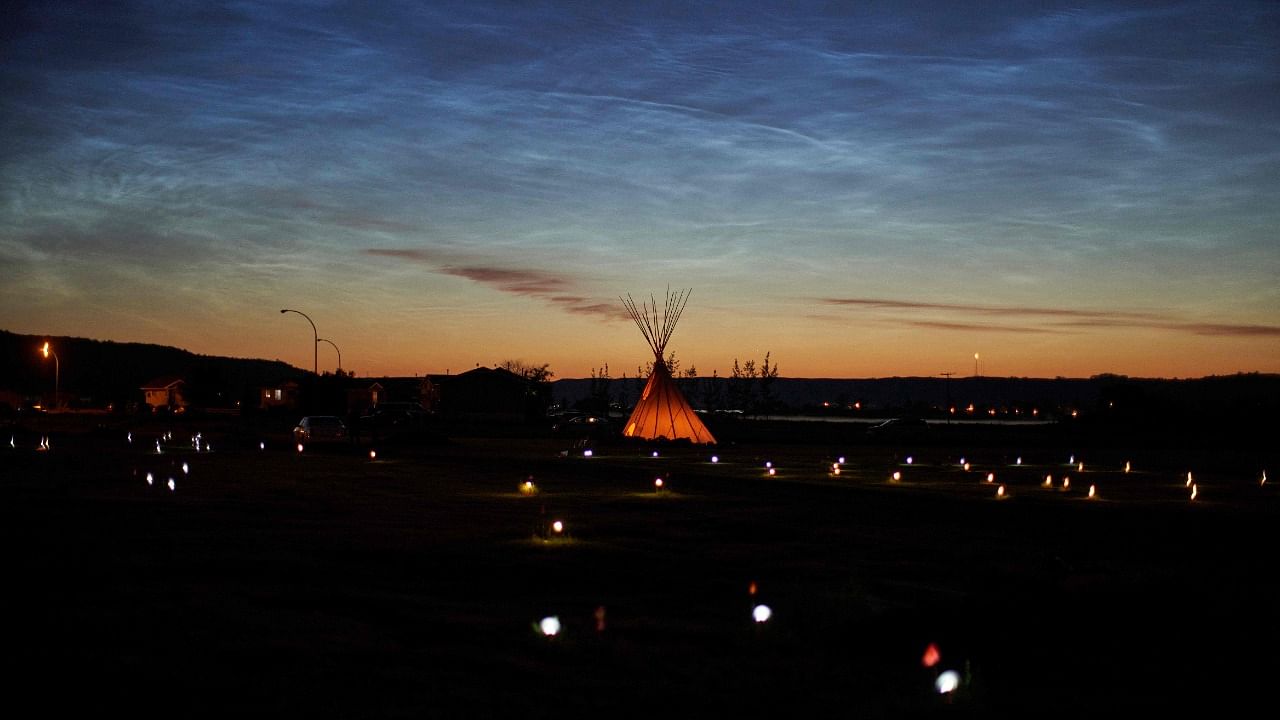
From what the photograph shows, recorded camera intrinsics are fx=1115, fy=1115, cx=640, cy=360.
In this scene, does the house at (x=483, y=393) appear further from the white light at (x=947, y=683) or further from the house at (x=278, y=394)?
the white light at (x=947, y=683)

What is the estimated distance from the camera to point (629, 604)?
11.4 m

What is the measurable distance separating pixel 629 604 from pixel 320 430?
1732 inches

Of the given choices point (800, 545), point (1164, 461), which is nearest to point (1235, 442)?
point (1164, 461)

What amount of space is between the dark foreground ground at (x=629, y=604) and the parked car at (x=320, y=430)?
27.7 meters

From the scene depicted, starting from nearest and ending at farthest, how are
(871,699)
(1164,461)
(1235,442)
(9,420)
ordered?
1. (871,699)
2. (1164,461)
3. (1235,442)
4. (9,420)

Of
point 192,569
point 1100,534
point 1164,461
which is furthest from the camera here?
point 1164,461

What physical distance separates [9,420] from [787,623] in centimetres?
7762

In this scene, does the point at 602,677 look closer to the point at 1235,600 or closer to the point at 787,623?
the point at 787,623

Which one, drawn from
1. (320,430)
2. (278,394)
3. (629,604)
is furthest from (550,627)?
(278,394)

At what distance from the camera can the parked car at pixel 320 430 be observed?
52188 mm

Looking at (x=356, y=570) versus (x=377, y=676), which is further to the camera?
(x=356, y=570)

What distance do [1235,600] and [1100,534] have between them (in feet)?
27.2

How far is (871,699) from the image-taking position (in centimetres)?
804

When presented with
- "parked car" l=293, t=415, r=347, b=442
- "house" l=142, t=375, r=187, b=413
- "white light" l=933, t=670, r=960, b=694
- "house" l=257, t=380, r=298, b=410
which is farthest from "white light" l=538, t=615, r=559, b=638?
"house" l=142, t=375, r=187, b=413
